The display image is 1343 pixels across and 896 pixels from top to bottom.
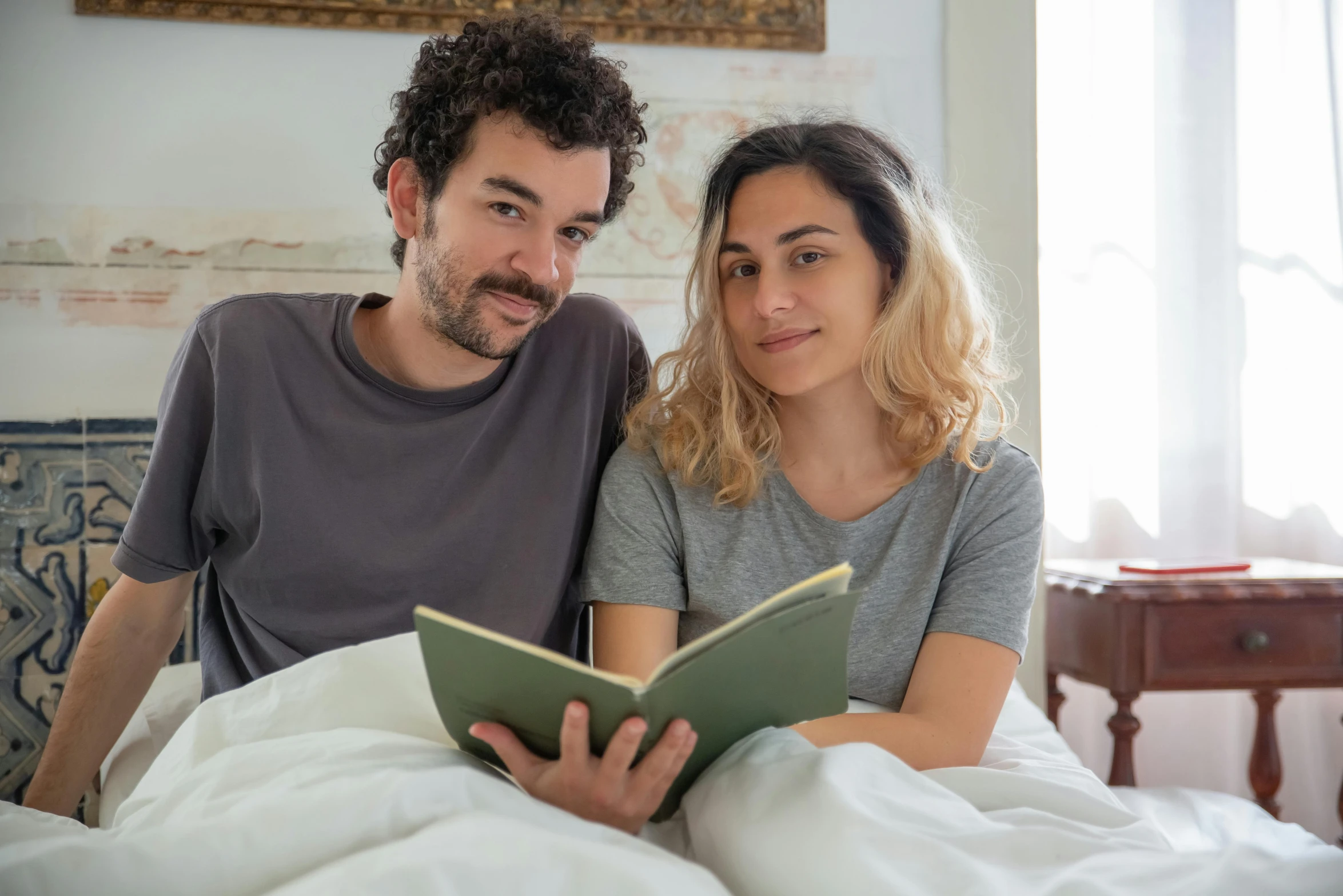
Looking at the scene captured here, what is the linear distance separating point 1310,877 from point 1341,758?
1849 millimetres

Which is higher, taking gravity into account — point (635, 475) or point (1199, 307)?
point (1199, 307)

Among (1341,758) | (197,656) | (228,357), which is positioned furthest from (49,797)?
(1341,758)

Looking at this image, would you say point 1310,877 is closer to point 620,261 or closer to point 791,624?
point 791,624

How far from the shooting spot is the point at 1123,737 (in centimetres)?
189

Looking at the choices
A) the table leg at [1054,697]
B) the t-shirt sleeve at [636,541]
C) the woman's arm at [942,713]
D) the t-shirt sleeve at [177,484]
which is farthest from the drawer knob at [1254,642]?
the t-shirt sleeve at [177,484]

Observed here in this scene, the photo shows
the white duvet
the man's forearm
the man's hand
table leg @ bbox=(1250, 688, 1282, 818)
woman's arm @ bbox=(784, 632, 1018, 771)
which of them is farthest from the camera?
table leg @ bbox=(1250, 688, 1282, 818)

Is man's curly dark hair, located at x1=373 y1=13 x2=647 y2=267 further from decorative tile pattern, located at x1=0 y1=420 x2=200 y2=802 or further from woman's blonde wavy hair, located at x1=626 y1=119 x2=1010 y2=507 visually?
decorative tile pattern, located at x1=0 y1=420 x2=200 y2=802

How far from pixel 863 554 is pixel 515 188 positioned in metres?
0.64

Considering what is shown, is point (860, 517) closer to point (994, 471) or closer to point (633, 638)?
point (994, 471)

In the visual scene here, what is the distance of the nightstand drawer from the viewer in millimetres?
1832

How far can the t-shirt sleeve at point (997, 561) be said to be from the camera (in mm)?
1191

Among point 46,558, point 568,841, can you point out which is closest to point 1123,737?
point 568,841

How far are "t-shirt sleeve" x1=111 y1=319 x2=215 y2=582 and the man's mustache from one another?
370 mm

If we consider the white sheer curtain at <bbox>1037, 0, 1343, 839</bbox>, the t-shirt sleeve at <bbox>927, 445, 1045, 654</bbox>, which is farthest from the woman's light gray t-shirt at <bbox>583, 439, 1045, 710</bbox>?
the white sheer curtain at <bbox>1037, 0, 1343, 839</bbox>
